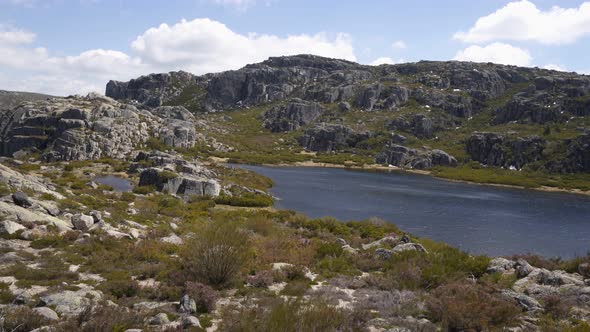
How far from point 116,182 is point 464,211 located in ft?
168

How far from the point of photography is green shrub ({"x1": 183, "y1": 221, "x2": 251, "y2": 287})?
15.9 metres

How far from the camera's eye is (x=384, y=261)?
21500 millimetres

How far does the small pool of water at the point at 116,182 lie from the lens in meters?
48.4

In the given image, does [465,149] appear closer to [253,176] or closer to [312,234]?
[253,176]

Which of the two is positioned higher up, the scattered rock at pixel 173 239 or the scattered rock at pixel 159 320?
the scattered rock at pixel 159 320

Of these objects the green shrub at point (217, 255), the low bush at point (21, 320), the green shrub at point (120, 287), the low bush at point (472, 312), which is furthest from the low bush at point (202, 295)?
the low bush at point (472, 312)

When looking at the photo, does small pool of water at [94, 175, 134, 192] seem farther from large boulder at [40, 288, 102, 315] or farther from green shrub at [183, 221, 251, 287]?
large boulder at [40, 288, 102, 315]

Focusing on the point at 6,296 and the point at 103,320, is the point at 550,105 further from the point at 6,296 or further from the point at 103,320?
the point at 6,296

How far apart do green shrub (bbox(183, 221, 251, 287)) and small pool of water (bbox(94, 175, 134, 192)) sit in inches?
1353

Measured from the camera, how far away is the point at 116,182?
5244cm

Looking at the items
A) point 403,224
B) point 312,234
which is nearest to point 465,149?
point 403,224

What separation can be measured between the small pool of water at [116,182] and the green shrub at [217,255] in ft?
113

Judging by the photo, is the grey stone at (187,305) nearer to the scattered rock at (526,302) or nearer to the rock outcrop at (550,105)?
the scattered rock at (526,302)

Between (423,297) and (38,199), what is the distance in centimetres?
2383
